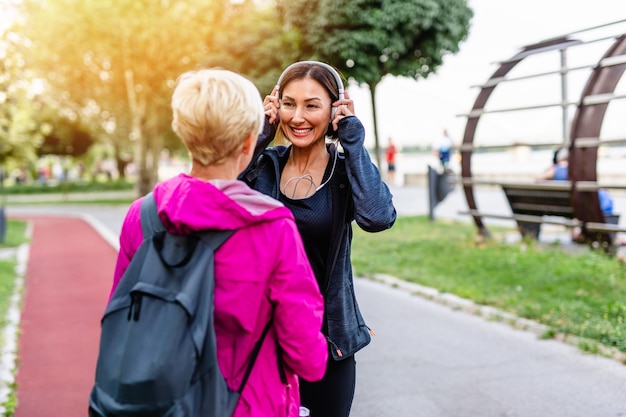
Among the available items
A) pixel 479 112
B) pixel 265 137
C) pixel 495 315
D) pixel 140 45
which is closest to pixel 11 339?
pixel 495 315

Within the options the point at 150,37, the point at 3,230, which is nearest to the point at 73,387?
the point at 3,230

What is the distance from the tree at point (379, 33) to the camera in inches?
446

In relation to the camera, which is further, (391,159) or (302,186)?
(391,159)

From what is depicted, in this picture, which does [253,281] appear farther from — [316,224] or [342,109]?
[342,109]

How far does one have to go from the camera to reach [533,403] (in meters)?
4.42

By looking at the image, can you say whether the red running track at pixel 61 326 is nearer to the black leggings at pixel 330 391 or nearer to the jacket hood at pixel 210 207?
the black leggings at pixel 330 391

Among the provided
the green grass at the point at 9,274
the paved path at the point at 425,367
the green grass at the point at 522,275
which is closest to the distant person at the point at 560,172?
the green grass at the point at 522,275

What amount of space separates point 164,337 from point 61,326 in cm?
625

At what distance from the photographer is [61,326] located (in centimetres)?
729

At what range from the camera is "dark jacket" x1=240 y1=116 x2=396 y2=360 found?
7.88 ft

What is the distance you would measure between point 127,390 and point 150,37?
2233 cm

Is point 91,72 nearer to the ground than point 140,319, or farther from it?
farther from it

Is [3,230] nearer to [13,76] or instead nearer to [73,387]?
[13,76]

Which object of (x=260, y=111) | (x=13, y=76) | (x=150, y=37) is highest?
(x=150, y=37)
